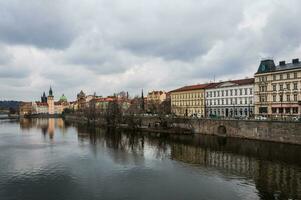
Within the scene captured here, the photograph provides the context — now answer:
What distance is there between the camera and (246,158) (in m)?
44.8

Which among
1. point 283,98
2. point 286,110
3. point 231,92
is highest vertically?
point 231,92

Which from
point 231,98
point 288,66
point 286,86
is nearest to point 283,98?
point 286,86

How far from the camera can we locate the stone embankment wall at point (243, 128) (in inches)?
2154

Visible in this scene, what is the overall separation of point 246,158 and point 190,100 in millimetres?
66374

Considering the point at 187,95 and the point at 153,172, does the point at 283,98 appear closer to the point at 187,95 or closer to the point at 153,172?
the point at 187,95

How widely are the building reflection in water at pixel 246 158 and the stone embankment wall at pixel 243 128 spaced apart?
2245 millimetres

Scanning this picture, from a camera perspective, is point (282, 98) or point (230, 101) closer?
point (282, 98)

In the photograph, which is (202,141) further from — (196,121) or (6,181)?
(6,181)

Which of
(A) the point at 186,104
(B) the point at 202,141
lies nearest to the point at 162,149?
(B) the point at 202,141

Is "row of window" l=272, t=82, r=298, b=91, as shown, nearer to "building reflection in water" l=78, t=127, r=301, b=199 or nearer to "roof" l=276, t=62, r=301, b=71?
"roof" l=276, t=62, r=301, b=71

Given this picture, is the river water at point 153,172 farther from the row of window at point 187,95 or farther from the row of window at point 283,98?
the row of window at point 187,95

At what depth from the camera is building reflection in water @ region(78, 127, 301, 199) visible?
31156mm

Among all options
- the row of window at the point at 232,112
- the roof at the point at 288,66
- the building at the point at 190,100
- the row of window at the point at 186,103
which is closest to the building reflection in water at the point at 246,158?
the roof at the point at 288,66

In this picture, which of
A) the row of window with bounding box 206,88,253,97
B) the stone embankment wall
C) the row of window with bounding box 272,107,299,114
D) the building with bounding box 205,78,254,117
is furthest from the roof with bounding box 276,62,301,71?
the stone embankment wall
